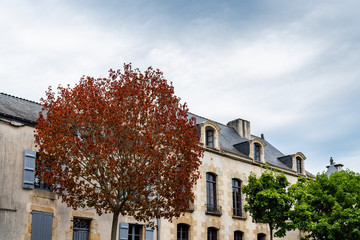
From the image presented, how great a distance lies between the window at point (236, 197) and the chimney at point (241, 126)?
542 cm

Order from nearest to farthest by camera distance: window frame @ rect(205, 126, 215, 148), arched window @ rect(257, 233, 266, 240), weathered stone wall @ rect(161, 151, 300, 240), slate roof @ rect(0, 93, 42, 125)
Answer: slate roof @ rect(0, 93, 42, 125) → weathered stone wall @ rect(161, 151, 300, 240) → window frame @ rect(205, 126, 215, 148) → arched window @ rect(257, 233, 266, 240)

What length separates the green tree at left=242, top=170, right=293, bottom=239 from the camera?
69.8 ft

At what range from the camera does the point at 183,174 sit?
15.9 meters

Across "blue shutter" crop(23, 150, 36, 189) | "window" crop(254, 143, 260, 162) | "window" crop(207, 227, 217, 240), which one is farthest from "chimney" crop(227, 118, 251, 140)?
"blue shutter" crop(23, 150, 36, 189)

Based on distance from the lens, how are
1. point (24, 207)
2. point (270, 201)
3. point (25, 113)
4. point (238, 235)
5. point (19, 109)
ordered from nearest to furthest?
1. point (24, 207)
2. point (25, 113)
3. point (19, 109)
4. point (270, 201)
5. point (238, 235)

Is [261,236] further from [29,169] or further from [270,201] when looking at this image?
[29,169]

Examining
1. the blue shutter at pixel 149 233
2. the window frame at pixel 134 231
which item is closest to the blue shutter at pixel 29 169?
the window frame at pixel 134 231

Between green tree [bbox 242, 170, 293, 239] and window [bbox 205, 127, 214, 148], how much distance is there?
3282 mm

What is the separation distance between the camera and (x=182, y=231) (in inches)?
848

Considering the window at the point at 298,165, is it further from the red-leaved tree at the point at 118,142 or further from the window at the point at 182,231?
the red-leaved tree at the point at 118,142

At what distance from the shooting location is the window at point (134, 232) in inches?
768

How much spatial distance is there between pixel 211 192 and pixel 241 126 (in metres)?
7.95

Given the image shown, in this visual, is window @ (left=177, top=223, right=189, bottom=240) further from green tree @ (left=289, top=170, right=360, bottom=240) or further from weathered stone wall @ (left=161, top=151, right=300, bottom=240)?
green tree @ (left=289, top=170, right=360, bottom=240)

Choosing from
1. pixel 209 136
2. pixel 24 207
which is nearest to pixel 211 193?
pixel 209 136
